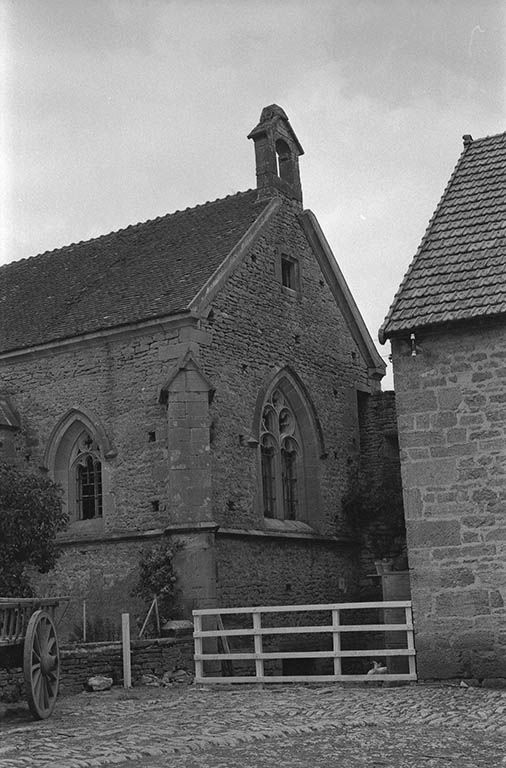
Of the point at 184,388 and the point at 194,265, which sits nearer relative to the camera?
the point at 184,388

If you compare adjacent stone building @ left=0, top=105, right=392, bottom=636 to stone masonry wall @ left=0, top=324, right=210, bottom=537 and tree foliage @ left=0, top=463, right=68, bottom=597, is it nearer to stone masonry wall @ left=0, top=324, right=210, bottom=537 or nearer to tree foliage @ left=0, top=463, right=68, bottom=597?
stone masonry wall @ left=0, top=324, right=210, bottom=537

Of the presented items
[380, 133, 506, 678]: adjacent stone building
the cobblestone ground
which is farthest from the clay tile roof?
the cobblestone ground

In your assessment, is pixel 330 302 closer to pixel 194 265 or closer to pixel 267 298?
pixel 267 298

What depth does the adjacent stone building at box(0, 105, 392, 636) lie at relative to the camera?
64.2ft

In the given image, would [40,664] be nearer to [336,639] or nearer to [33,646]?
[33,646]

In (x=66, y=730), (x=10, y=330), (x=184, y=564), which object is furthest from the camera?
(x=10, y=330)

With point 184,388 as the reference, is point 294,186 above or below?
above

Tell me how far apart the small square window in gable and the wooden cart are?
44.1 ft

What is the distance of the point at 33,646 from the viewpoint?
11125 millimetres

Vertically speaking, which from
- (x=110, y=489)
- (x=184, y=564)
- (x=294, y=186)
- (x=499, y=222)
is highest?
(x=294, y=186)

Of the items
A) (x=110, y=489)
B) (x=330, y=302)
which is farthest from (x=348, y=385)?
(x=110, y=489)

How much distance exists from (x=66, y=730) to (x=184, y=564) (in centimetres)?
850

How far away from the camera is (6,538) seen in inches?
639

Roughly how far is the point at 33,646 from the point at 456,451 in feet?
19.4
